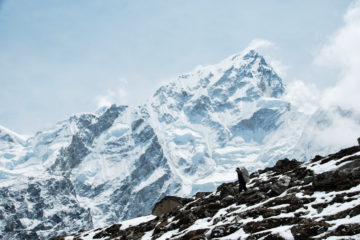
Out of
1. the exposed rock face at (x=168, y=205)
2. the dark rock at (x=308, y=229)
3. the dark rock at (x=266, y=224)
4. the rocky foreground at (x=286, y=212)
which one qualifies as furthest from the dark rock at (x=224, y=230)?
the exposed rock face at (x=168, y=205)

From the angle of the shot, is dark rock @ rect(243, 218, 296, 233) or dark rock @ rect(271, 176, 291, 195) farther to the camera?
dark rock @ rect(271, 176, 291, 195)

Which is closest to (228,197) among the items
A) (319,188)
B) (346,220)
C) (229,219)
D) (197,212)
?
(197,212)

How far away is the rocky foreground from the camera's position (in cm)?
2020

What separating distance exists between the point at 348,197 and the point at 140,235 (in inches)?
802

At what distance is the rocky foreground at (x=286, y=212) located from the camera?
20203 mm

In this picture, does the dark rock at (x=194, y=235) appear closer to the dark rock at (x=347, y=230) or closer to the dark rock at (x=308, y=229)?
the dark rock at (x=308, y=229)

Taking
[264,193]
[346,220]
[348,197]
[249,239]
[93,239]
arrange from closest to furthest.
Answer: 1. [346,220]
2. [249,239]
3. [348,197]
4. [264,193]
5. [93,239]

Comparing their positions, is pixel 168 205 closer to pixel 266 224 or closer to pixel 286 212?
pixel 286 212

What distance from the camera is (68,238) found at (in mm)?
49656

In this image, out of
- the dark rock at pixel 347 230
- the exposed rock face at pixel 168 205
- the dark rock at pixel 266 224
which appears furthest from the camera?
the exposed rock face at pixel 168 205

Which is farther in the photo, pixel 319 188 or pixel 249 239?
pixel 319 188

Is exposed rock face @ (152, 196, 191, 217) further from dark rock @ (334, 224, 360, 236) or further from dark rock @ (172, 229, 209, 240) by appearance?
dark rock @ (334, 224, 360, 236)

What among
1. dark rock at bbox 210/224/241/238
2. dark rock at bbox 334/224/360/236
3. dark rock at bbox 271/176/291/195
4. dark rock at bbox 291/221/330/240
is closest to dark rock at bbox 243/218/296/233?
dark rock at bbox 210/224/241/238

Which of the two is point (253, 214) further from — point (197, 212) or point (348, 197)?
point (197, 212)
